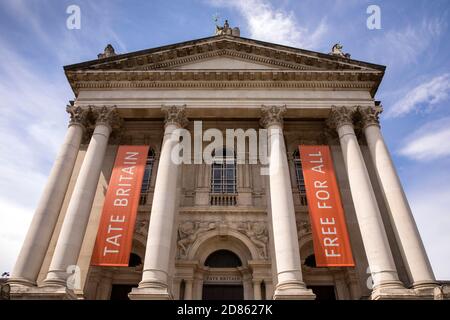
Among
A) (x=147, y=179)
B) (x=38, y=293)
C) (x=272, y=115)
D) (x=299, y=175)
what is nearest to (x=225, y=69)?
(x=272, y=115)

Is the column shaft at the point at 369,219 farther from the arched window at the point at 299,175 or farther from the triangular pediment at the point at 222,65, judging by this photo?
the triangular pediment at the point at 222,65

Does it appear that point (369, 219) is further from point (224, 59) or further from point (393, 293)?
point (224, 59)

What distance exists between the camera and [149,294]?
10953mm

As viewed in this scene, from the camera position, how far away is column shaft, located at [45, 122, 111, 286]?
11797 mm

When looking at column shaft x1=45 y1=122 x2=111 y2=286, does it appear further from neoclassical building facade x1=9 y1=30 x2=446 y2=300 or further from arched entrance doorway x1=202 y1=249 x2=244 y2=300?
arched entrance doorway x1=202 y1=249 x2=244 y2=300

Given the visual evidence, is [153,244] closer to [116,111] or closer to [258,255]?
[258,255]

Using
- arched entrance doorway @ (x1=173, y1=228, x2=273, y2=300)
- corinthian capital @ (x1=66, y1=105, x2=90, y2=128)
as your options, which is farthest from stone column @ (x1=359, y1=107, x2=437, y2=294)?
corinthian capital @ (x1=66, y1=105, x2=90, y2=128)

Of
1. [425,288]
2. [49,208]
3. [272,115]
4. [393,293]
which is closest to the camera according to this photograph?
[393,293]

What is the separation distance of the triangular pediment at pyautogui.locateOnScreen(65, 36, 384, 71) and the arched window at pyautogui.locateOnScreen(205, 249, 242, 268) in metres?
9.13

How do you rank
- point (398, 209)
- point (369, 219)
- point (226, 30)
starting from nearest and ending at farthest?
point (369, 219) → point (398, 209) → point (226, 30)

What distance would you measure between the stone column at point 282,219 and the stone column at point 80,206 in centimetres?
732

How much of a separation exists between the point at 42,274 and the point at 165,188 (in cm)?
588

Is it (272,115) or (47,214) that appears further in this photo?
(272,115)

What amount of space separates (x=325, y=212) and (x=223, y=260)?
17.1ft
